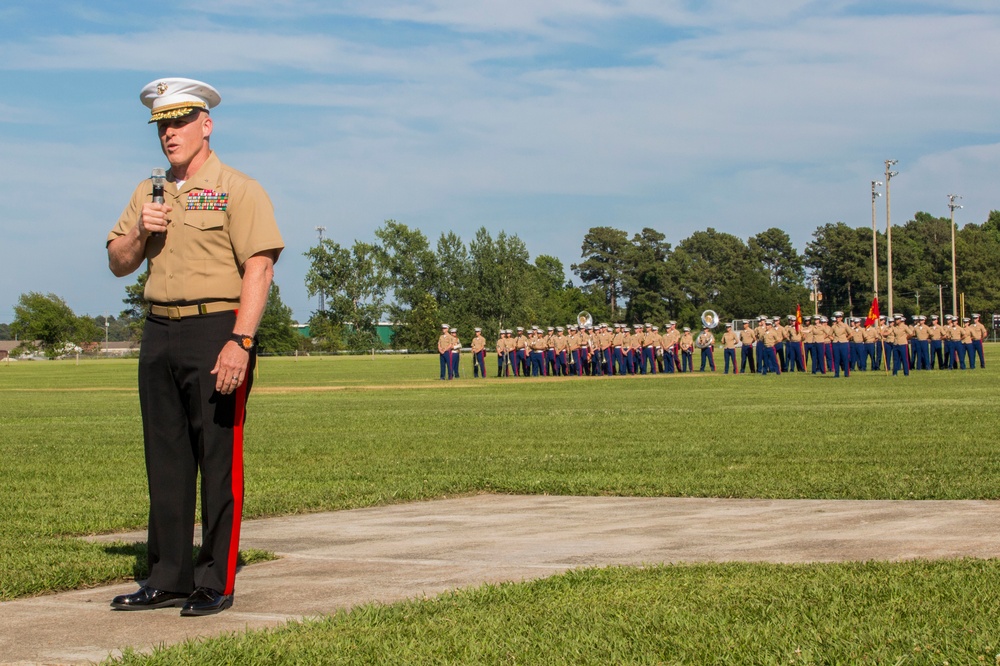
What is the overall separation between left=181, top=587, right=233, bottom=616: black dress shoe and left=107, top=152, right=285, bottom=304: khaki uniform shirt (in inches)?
48.3

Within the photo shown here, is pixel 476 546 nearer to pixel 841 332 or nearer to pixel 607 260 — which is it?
pixel 841 332

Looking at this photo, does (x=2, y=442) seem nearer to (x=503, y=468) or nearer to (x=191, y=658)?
(x=503, y=468)

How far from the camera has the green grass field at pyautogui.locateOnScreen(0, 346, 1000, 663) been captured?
4559 millimetres

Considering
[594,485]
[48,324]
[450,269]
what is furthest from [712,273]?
[594,485]

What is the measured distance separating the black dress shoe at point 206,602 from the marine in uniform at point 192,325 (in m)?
0.16

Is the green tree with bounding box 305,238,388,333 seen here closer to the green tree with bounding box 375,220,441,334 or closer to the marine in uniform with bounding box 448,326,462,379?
the green tree with bounding box 375,220,441,334

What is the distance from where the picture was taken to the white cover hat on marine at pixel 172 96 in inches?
227

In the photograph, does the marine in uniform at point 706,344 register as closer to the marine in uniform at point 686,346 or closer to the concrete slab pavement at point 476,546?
the marine in uniform at point 686,346

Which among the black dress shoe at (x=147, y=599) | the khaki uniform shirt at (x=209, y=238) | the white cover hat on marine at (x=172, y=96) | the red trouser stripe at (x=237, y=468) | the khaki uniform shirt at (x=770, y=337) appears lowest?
the black dress shoe at (x=147, y=599)

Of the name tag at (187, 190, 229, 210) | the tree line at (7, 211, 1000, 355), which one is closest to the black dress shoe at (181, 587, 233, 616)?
the name tag at (187, 190, 229, 210)

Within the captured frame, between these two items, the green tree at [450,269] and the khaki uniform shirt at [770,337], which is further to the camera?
the green tree at [450,269]

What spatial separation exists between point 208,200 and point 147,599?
1.70m

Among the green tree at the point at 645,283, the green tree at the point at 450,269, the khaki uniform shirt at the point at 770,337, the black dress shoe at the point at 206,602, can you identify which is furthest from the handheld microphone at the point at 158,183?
the green tree at the point at 645,283

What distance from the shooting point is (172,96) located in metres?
5.75
